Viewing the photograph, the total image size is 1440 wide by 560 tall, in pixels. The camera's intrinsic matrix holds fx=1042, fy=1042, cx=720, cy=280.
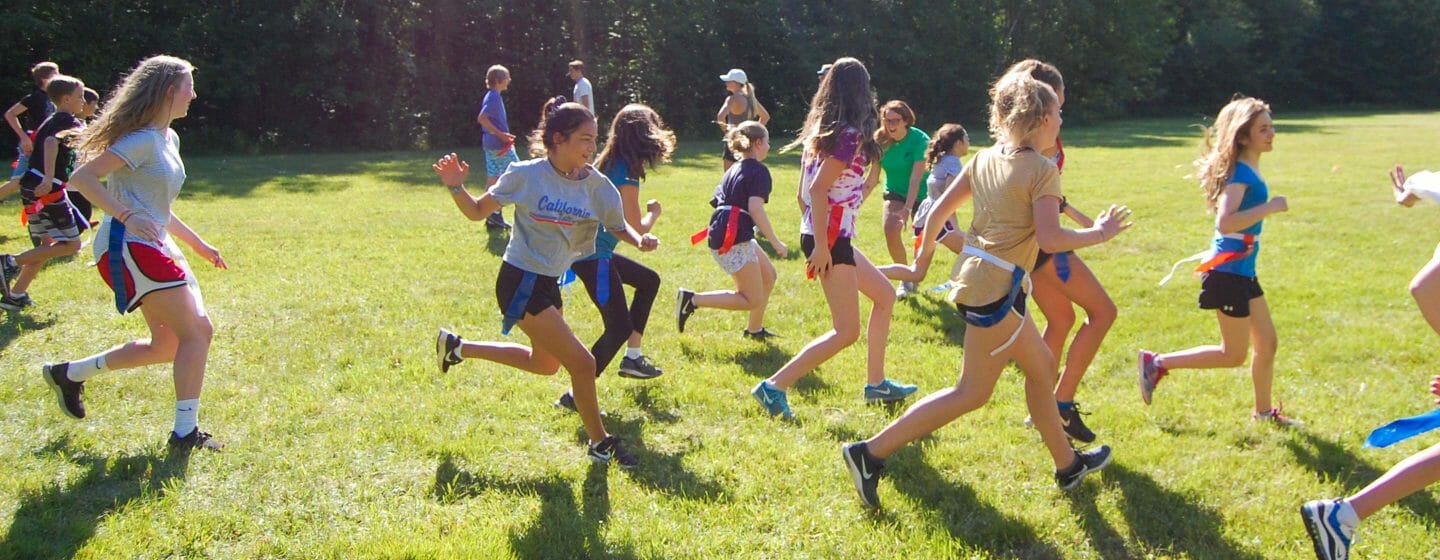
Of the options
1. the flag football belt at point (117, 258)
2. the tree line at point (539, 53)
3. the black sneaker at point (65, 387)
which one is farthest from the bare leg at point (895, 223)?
the tree line at point (539, 53)

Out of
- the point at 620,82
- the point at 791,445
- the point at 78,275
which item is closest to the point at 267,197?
the point at 78,275

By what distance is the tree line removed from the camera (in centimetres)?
2381

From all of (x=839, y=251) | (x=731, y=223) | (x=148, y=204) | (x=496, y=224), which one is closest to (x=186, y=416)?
(x=148, y=204)

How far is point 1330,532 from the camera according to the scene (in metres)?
3.54

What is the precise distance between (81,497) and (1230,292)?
5.22 meters

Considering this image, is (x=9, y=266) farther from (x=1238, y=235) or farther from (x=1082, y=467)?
(x=1238, y=235)

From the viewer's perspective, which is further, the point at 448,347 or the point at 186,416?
the point at 448,347

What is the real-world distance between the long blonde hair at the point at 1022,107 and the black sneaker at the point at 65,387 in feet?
14.7

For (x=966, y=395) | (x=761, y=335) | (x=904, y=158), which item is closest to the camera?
(x=966, y=395)

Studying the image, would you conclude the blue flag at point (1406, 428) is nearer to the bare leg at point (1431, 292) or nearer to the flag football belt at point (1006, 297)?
the bare leg at point (1431, 292)

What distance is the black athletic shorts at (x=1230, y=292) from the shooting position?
4961 millimetres

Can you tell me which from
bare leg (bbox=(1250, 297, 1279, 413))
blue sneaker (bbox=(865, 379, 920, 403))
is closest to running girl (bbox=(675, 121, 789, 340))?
blue sneaker (bbox=(865, 379, 920, 403))

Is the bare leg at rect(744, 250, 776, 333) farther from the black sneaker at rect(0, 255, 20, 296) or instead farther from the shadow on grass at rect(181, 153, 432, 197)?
the shadow on grass at rect(181, 153, 432, 197)

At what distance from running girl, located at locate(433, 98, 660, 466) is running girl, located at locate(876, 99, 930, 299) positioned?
12.2 feet
